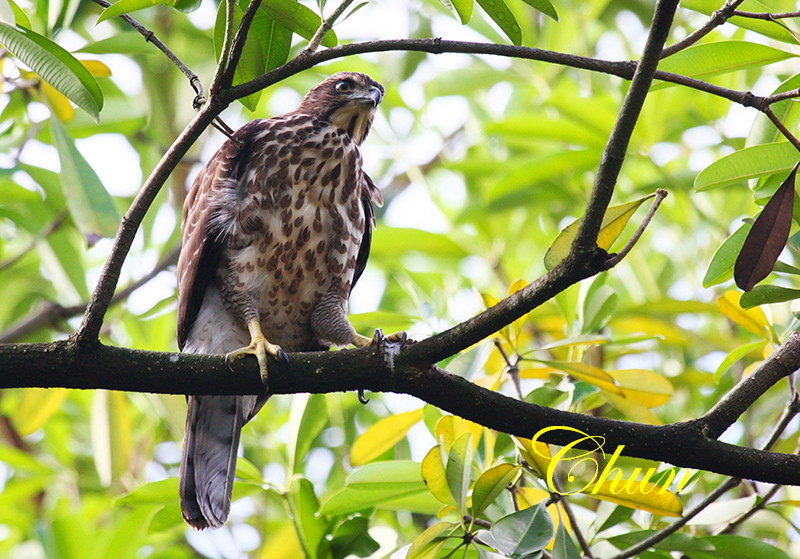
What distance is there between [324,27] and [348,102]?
177 cm

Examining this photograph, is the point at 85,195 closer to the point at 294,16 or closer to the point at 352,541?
the point at 294,16

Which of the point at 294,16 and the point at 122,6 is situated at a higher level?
the point at 122,6

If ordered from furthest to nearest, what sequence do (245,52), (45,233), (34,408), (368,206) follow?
1. (45,233)
2. (34,408)
3. (368,206)
4. (245,52)

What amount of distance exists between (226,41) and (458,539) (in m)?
1.45

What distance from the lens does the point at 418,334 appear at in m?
3.03

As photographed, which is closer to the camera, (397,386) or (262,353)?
(397,386)

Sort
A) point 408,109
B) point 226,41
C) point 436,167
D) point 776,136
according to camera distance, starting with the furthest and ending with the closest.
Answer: point 436,167 → point 408,109 → point 776,136 → point 226,41

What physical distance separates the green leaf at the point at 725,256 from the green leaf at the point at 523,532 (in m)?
0.71

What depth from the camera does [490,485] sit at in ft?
7.86

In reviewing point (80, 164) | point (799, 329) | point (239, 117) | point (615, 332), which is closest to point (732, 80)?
point (615, 332)

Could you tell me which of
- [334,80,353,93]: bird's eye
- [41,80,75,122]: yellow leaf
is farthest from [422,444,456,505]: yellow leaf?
[41,80,75,122]: yellow leaf

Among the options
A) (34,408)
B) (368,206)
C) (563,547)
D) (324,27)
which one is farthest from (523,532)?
(34,408)

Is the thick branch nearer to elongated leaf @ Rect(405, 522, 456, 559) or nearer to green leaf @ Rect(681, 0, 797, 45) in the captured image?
elongated leaf @ Rect(405, 522, 456, 559)

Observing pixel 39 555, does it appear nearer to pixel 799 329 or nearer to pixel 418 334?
pixel 418 334
